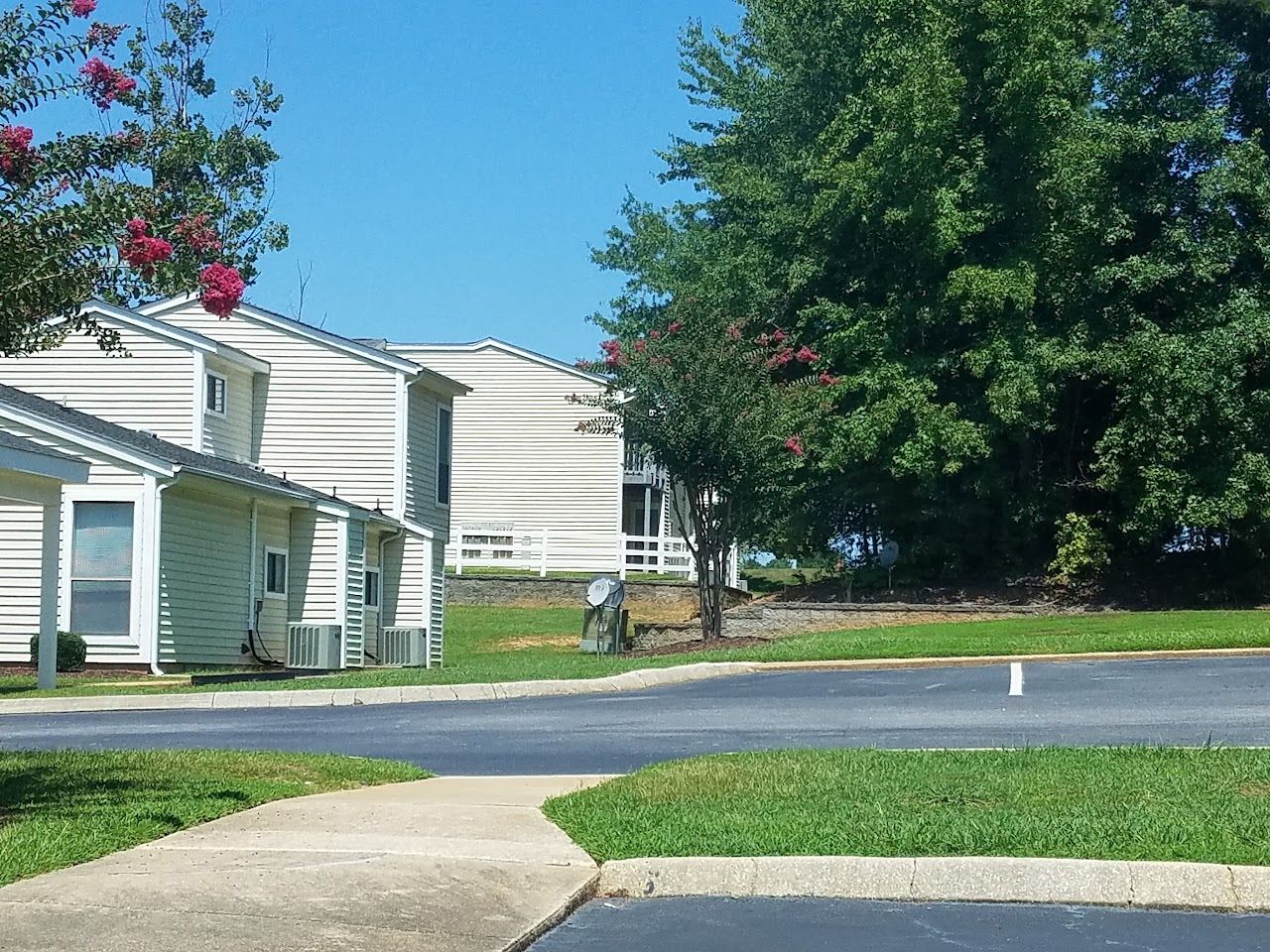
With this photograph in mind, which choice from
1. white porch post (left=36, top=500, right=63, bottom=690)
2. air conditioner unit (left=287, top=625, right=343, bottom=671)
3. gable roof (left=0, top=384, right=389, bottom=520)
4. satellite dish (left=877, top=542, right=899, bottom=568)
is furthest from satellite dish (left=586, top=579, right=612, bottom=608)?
white porch post (left=36, top=500, right=63, bottom=690)

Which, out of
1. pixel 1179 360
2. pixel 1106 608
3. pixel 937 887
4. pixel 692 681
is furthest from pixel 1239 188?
pixel 937 887

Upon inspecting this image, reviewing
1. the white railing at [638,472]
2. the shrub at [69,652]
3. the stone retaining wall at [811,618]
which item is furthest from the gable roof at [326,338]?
the white railing at [638,472]

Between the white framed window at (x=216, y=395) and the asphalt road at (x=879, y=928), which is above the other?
the white framed window at (x=216, y=395)

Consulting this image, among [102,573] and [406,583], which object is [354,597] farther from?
[102,573]

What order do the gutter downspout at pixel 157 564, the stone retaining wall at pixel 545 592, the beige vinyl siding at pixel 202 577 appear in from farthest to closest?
the stone retaining wall at pixel 545 592, the beige vinyl siding at pixel 202 577, the gutter downspout at pixel 157 564

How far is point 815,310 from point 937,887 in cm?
2813

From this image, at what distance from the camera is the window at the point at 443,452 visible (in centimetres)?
3412

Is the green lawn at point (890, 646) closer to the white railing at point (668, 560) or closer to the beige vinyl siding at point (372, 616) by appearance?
the beige vinyl siding at point (372, 616)

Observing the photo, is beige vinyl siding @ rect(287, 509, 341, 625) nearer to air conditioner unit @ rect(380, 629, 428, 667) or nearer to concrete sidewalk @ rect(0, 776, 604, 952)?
air conditioner unit @ rect(380, 629, 428, 667)

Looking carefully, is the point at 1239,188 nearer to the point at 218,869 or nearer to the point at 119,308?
the point at 119,308

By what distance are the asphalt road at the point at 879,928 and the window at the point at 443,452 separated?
88.9ft

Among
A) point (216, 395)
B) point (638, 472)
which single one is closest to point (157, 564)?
point (216, 395)

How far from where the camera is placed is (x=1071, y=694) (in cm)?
1661

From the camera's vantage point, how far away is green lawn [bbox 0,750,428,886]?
7871 millimetres
